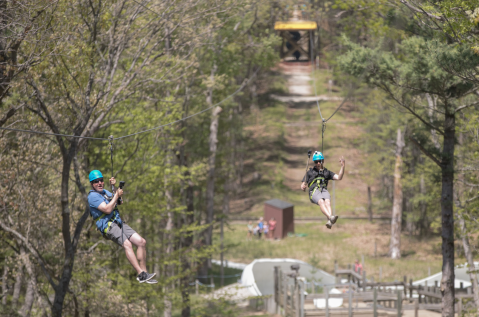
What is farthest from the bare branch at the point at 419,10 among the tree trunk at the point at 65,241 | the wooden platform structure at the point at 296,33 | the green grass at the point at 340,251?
the green grass at the point at 340,251

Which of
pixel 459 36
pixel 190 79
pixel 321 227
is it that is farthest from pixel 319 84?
pixel 459 36

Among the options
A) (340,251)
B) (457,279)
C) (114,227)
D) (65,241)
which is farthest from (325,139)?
(114,227)

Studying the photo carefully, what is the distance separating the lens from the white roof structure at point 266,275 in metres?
29.4

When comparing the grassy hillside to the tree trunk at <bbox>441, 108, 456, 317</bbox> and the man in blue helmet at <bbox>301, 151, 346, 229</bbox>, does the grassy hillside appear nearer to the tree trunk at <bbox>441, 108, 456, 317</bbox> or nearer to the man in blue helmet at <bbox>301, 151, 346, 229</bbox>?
the tree trunk at <bbox>441, 108, 456, 317</bbox>

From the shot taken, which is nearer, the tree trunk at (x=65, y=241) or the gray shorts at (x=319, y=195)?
the gray shorts at (x=319, y=195)

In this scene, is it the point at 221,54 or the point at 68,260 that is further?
the point at 221,54

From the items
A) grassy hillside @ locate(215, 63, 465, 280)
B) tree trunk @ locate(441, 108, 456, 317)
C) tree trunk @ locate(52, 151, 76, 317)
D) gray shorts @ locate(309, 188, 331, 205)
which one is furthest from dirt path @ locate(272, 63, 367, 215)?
gray shorts @ locate(309, 188, 331, 205)

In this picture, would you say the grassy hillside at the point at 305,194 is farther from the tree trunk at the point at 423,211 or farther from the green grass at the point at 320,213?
the tree trunk at the point at 423,211

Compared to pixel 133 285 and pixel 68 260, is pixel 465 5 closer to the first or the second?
pixel 68 260

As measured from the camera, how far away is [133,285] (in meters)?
17.6

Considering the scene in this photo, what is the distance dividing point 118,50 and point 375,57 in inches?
279

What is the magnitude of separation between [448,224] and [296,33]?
48.9 m

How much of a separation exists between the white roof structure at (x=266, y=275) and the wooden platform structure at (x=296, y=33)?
1279cm

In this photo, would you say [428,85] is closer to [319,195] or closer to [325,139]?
[319,195]
